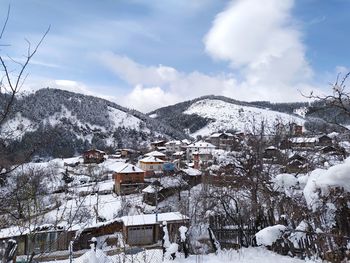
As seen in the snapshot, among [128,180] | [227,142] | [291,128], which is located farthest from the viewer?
[128,180]

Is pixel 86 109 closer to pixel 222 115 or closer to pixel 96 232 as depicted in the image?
pixel 222 115

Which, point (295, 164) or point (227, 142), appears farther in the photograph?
point (227, 142)

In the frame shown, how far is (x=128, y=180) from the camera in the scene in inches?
1575

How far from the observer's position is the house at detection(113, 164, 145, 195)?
127ft

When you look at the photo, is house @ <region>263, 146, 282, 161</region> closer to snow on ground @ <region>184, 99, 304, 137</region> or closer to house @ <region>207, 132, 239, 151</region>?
house @ <region>207, 132, 239, 151</region>

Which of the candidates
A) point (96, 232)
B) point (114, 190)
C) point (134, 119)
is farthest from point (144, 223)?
point (134, 119)

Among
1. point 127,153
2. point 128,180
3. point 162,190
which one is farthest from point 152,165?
point 127,153

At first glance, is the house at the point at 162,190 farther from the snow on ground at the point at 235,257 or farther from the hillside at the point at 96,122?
the hillside at the point at 96,122

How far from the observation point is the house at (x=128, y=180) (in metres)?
38.8

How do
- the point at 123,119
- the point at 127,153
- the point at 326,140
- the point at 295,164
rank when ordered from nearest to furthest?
the point at 326,140, the point at 295,164, the point at 127,153, the point at 123,119

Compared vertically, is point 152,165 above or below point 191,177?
above

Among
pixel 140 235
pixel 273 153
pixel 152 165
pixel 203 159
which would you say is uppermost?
pixel 152 165

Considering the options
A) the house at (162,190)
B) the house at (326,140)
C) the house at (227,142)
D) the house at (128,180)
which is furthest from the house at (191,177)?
the house at (326,140)

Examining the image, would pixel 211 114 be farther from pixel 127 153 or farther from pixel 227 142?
pixel 227 142
